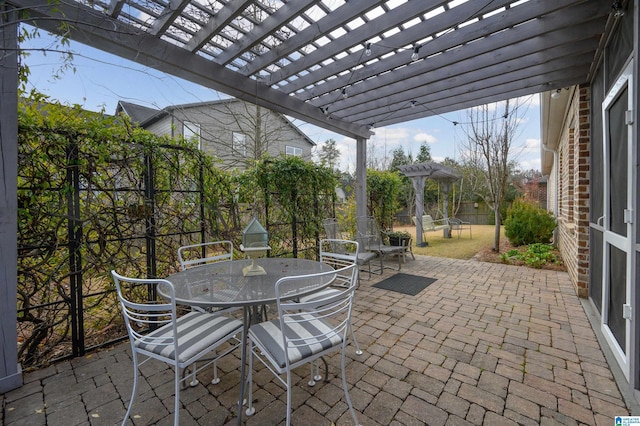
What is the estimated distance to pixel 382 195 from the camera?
634cm

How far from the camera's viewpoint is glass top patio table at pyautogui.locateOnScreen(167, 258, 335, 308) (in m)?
1.61

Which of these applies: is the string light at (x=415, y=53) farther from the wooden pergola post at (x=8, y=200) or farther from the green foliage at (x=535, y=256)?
the green foliage at (x=535, y=256)

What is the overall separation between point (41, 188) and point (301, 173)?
275cm

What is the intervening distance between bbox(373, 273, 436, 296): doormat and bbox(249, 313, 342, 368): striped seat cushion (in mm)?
2288

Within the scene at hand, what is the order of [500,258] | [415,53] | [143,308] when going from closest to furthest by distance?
[143,308] < [415,53] < [500,258]

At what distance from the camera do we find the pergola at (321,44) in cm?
189

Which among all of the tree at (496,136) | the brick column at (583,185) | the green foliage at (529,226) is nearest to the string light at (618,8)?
the brick column at (583,185)

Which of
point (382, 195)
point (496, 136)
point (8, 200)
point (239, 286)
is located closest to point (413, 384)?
point (239, 286)

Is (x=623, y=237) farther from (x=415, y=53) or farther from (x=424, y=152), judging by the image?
(x=424, y=152)

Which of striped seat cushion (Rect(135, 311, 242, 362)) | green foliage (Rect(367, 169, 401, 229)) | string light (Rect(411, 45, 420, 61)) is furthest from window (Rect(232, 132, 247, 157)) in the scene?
striped seat cushion (Rect(135, 311, 242, 362))

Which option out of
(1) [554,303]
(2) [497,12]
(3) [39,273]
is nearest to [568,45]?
(2) [497,12]

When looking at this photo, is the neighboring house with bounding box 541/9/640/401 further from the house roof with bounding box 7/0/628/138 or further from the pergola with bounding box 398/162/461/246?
the pergola with bounding box 398/162/461/246

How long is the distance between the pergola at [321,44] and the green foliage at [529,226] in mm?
4098

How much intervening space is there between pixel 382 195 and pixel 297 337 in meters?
5.05
